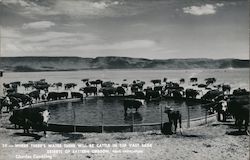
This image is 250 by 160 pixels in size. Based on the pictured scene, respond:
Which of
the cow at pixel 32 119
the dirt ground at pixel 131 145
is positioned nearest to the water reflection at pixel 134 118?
the dirt ground at pixel 131 145

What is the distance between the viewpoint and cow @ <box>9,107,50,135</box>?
13.8 m

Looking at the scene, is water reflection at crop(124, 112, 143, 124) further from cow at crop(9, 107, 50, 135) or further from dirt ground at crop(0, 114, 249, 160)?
cow at crop(9, 107, 50, 135)

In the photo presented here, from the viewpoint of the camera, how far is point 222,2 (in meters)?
13.8

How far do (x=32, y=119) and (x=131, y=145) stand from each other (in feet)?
18.2

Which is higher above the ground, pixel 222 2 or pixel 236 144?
pixel 222 2

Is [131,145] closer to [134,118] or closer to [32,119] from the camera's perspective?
[32,119]

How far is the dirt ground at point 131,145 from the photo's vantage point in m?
10.1

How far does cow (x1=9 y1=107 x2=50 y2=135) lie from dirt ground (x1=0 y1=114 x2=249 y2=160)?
0.49 meters

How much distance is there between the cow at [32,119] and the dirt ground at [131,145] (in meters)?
0.49

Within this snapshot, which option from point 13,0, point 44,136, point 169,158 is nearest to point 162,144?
point 169,158

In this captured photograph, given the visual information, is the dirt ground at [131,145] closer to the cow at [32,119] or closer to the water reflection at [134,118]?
the cow at [32,119]

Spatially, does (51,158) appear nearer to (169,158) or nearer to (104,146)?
(104,146)

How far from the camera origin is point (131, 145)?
11.0 metres

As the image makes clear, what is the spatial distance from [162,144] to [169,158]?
154cm
